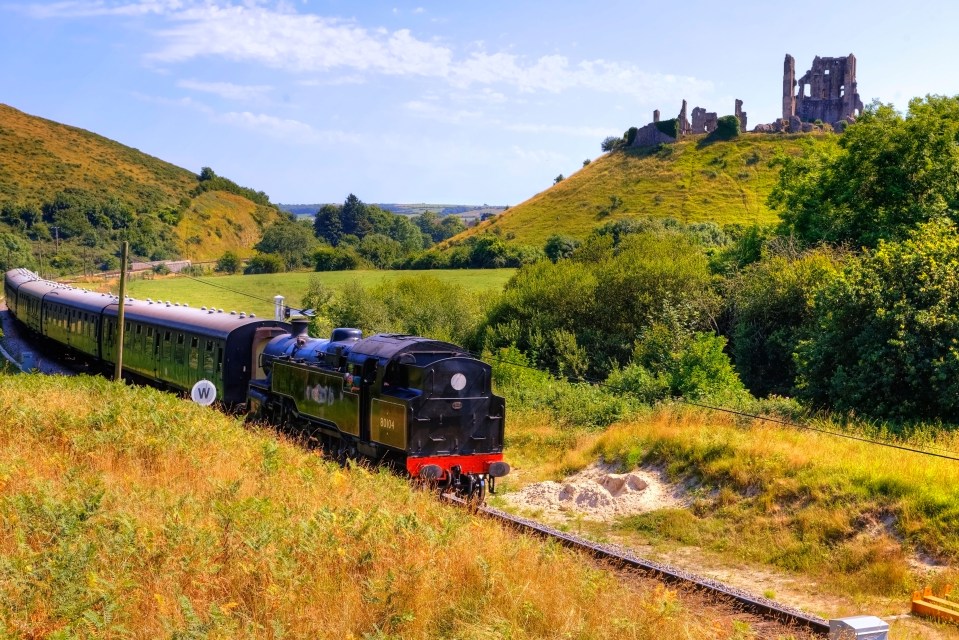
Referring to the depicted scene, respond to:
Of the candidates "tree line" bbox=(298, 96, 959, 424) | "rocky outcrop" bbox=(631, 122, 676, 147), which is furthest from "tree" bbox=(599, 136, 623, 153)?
"tree line" bbox=(298, 96, 959, 424)

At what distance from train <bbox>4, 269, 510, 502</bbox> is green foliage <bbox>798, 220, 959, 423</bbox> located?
Result: 30.9ft

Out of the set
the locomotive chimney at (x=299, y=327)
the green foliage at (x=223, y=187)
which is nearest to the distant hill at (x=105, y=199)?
the green foliage at (x=223, y=187)

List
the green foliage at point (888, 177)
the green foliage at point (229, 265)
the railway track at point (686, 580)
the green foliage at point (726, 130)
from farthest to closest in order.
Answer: the green foliage at point (726, 130)
the green foliage at point (229, 265)
the green foliage at point (888, 177)
the railway track at point (686, 580)

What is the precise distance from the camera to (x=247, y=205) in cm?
17638

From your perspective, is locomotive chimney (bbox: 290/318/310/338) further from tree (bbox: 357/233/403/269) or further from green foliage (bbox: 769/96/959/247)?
tree (bbox: 357/233/403/269)

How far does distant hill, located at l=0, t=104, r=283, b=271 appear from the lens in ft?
393

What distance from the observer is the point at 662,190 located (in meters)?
103

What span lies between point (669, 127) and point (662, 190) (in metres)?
20.8

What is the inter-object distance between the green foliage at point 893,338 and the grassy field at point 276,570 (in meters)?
11.5

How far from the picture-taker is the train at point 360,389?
15.6 meters

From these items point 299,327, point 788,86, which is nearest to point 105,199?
point 788,86

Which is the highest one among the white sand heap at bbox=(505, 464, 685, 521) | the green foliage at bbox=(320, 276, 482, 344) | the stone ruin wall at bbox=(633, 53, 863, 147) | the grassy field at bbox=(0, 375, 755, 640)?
the stone ruin wall at bbox=(633, 53, 863, 147)

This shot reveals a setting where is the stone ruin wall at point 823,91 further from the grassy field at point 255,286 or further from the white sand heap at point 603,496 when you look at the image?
the white sand heap at point 603,496

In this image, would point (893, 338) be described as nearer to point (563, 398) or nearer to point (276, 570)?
point (563, 398)
